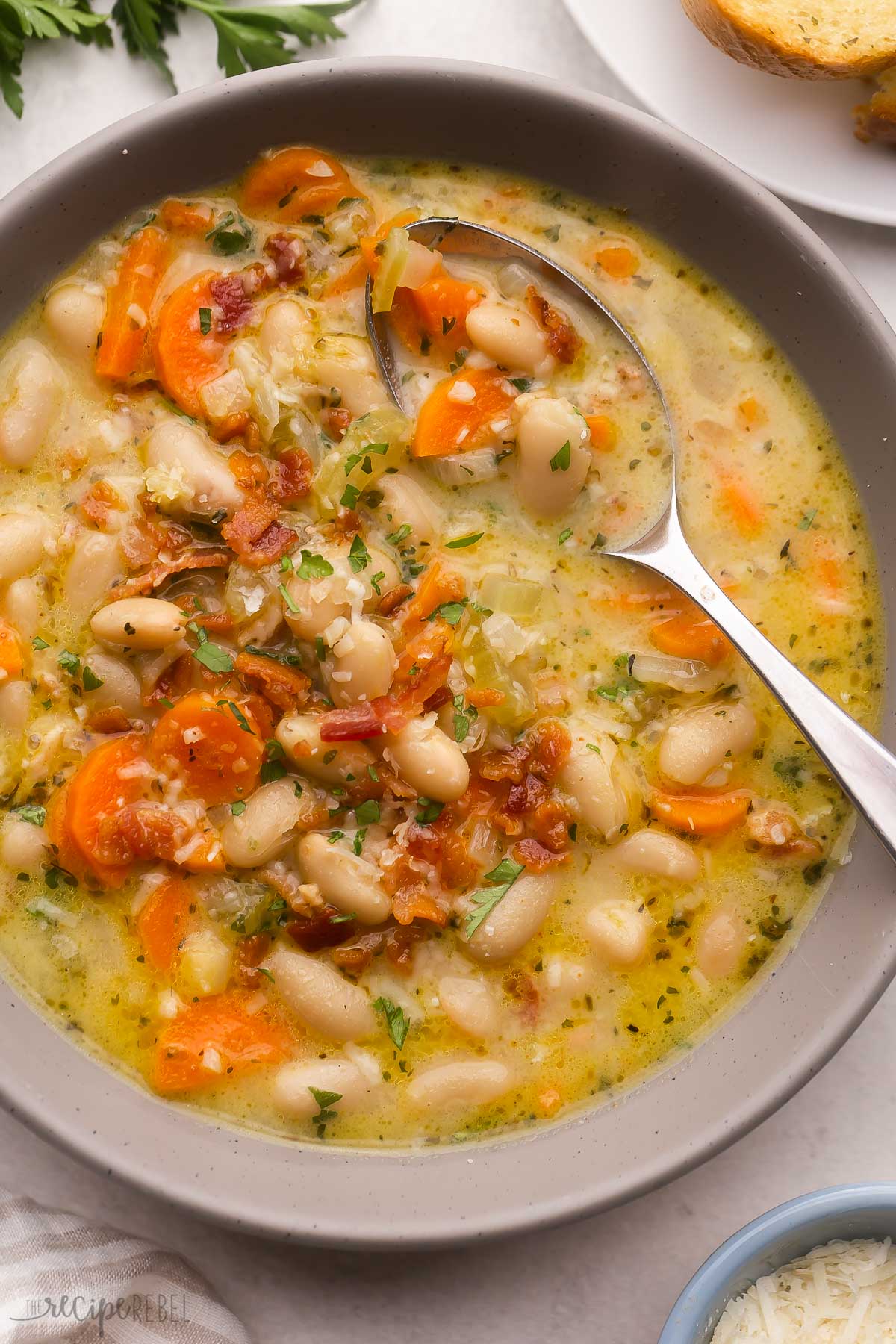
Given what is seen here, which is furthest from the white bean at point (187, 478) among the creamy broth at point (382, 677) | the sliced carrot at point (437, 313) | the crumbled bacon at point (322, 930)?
→ the crumbled bacon at point (322, 930)

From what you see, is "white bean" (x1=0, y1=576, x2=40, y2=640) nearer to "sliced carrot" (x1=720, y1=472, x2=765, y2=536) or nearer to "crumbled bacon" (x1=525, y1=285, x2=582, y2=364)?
"crumbled bacon" (x1=525, y1=285, x2=582, y2=364)

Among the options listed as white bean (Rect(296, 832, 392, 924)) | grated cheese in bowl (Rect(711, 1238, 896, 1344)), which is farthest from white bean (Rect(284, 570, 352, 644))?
grated cheese in bowl (Rect(711, 1238, 896, 1344))

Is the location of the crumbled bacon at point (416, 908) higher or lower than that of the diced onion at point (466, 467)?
lower

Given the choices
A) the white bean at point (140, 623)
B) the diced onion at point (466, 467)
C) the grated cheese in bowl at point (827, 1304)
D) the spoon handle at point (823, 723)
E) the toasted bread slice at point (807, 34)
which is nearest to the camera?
the spoon handle at point (823, 723)

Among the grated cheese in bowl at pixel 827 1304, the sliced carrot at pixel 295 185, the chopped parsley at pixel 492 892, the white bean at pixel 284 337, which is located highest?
the sliced carrot at pixel 295 185

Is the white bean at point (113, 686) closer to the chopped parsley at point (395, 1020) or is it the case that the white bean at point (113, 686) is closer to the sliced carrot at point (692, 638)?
the chopped parsley at point (395, 1020)

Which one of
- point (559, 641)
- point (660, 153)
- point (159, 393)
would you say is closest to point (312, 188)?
point (159, 393)

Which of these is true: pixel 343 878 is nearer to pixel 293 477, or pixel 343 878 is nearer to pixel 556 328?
pixel 293 477
